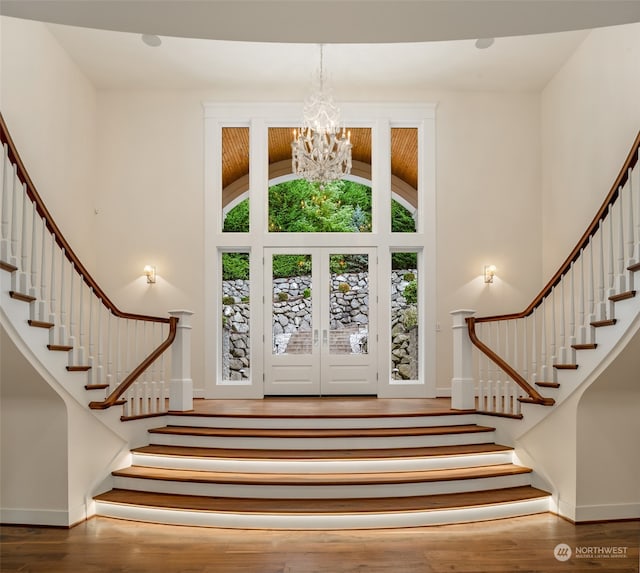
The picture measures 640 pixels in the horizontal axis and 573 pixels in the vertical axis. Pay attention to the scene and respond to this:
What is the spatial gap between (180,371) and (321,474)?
2074mm

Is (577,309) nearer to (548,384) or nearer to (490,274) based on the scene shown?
(490,274)

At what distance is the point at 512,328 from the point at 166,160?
5497 mm

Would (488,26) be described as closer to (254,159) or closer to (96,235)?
(254,159)

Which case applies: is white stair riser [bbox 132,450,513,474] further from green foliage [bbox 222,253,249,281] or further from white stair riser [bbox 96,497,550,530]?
green foliage [bbox 222,253,249,281]

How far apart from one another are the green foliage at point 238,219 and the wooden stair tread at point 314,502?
4210mm

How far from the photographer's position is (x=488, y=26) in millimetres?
2588

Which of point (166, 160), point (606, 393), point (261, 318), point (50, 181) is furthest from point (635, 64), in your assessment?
point (50, 181)

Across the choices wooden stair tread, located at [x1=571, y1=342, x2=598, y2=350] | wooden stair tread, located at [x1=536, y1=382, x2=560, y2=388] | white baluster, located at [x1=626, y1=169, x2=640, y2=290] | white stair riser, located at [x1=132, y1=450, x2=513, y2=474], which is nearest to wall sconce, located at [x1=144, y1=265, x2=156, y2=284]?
white stair riser, located at [x1=132, y1=450, x2=513, y2=474]

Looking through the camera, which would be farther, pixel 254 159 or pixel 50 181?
pixel 254 159

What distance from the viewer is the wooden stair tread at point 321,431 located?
5672 millimetres

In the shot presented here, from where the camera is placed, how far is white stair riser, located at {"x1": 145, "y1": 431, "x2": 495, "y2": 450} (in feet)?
18.5

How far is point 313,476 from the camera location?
5.21m

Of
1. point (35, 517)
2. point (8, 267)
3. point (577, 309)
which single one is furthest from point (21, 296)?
point (577, 309)

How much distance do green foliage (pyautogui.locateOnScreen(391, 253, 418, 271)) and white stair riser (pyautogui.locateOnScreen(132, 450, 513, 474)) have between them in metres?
3.48
